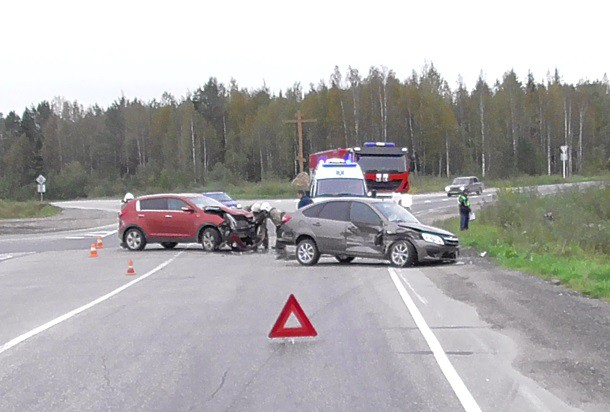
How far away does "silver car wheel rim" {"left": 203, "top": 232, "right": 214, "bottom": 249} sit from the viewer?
24.9 metres

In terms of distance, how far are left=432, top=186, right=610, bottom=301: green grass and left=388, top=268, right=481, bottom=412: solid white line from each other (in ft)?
10.7

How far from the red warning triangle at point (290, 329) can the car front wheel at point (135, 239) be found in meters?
16.9

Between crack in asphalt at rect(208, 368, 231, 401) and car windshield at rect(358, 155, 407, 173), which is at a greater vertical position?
car windshield at rect(358, 155, 407, 173)

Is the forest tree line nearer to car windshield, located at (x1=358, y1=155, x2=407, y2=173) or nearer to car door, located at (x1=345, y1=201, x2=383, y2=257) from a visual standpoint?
car windshield, located at (x1=358, y1=155, x2=407, y2=173)

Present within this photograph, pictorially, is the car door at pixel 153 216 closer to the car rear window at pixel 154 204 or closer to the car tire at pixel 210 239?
the car rear window at pixel 154 204

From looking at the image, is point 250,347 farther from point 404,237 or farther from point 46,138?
point 46,138

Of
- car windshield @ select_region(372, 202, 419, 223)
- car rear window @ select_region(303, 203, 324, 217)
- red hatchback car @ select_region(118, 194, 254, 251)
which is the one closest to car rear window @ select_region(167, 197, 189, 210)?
red hatchback car @ select_region(118, 194, 254, 251)

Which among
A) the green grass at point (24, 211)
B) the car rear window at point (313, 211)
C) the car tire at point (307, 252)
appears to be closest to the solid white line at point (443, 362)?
the car tire at point (307, 252)

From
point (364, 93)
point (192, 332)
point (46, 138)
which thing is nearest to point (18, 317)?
point (192, 332)

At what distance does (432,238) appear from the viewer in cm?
1861

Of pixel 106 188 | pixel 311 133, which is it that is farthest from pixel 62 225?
pixel 106 188

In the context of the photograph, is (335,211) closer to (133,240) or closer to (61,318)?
(61,318)

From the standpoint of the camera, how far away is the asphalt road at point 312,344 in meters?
7.49

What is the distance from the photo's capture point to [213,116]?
126 metres
